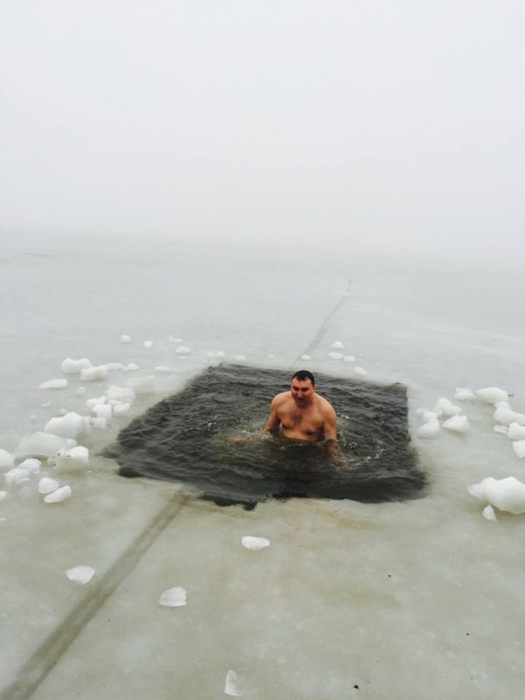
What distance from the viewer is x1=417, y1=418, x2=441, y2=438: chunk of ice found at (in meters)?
4.37

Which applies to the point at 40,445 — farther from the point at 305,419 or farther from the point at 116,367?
the point at 116,367

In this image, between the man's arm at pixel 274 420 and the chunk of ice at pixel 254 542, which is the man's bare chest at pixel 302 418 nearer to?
the man's arm at pixel 274 420

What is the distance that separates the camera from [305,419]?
4238mm

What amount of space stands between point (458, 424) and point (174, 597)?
10.1 feet

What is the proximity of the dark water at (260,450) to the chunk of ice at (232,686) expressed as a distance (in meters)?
1.27

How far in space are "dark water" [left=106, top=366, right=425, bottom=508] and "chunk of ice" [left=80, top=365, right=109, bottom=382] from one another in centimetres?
91

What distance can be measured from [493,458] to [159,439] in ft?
8.62

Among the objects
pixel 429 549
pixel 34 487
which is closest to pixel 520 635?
pixel 429 549

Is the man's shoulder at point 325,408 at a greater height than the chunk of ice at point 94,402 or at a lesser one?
greater

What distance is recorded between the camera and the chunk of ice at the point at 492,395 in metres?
5.28

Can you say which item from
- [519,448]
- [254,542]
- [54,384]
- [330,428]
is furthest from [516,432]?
[54,384]

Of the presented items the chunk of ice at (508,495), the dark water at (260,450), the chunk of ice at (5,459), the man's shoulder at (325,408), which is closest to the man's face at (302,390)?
the man's shoulder at (325,408)

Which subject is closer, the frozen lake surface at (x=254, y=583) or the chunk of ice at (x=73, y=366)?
the frozen lake surface at (x=254, y=583)

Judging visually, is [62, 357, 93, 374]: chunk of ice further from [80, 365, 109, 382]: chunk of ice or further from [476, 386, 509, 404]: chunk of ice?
[476, 386, 509, 404]: chunk of ice
